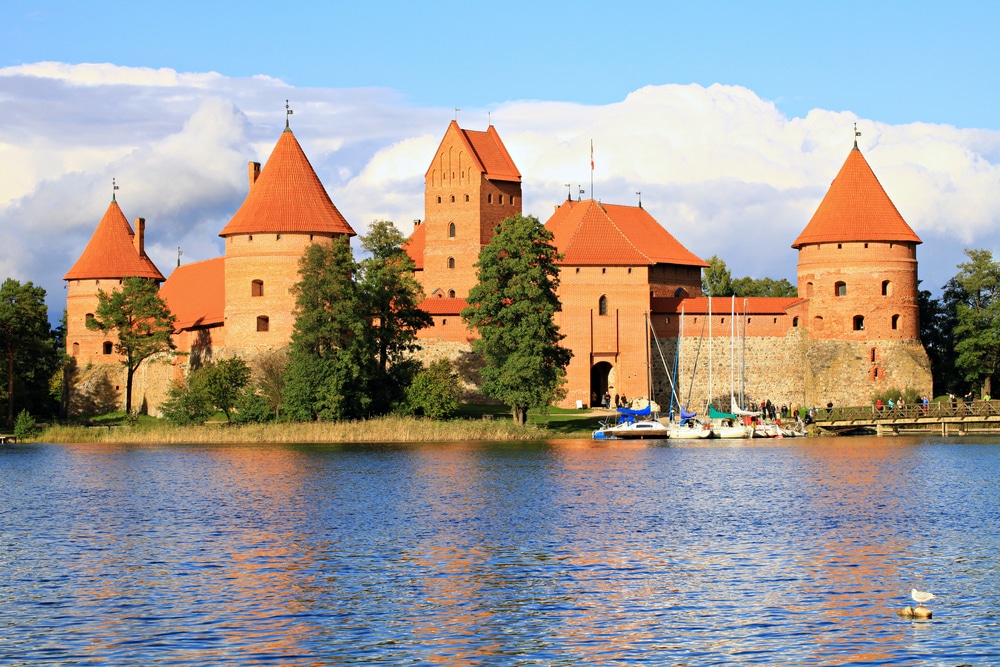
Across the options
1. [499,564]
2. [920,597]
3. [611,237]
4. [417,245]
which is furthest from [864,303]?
[920,597]

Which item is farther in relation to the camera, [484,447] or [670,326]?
[670,326]

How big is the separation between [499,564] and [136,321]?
33.9 metres

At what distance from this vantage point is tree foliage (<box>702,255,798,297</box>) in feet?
210

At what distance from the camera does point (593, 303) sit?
153 feet

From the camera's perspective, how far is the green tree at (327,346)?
37.3 meters

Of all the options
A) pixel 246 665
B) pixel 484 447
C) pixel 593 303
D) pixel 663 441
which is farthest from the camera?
pixel 593 303

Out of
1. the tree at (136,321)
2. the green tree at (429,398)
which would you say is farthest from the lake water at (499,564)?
the tree at (136,321)

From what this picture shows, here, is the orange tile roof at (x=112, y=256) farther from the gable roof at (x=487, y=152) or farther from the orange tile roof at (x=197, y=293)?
the gable roof at (x=487, y=152)

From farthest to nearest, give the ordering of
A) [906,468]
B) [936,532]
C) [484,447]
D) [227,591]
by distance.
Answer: [484,447] → [906,468] → [936,532] → [227,591]

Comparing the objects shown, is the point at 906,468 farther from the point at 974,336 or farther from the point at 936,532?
the point at 974,336

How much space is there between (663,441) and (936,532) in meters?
21.4

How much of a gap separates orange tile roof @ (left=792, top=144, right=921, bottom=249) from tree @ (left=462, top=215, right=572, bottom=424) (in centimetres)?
1168

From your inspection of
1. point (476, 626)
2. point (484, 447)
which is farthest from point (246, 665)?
point (484, 447)

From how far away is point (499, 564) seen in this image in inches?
650
